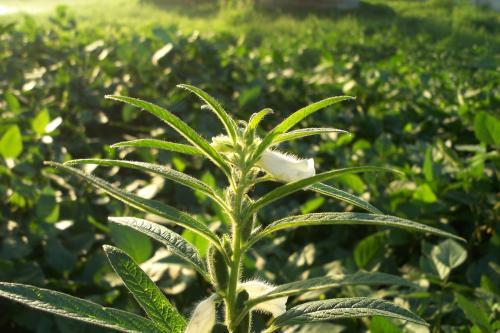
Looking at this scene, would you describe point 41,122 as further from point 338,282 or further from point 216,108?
point 338,282

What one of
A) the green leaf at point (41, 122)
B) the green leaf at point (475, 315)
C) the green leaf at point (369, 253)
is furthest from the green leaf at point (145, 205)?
the green leaf at point (41, 122)

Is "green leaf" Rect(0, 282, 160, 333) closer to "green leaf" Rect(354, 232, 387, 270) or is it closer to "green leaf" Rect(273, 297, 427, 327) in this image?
"green leaf" Rect(273, 297, 427, 327)

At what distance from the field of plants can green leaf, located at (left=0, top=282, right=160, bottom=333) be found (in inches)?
10.5

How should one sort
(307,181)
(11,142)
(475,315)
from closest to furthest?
(307,181)
(475,315)
(11,142)

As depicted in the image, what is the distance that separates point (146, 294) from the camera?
836mm

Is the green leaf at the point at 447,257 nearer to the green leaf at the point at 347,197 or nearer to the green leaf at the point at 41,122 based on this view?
the green leaf at the point at 347,197

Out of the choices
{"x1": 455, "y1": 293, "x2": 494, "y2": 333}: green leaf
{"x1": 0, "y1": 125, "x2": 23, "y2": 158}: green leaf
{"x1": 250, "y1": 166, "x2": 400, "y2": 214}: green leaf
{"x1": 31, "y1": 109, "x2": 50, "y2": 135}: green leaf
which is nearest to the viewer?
{"x1": 250, "y1": 166, "x2": 400, "y2": 214}: green leaf

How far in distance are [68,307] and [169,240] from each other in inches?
6.7

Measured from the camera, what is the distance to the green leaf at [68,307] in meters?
0.70

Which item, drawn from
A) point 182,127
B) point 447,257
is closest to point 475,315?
point 447,257

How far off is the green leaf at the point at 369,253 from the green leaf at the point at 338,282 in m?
0.88

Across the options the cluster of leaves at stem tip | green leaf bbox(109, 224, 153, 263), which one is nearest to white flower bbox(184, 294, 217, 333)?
the cluster of leaves at stem tip

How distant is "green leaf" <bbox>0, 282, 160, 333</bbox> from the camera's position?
2.31ft

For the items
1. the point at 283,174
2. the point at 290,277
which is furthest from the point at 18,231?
the point at 283,174
